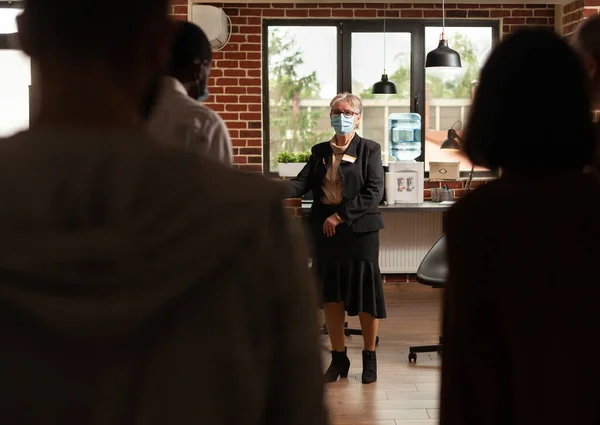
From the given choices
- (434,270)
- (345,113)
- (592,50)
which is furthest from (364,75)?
(592,50)

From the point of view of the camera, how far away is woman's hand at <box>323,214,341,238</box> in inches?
181

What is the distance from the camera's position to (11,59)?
7.46 meters

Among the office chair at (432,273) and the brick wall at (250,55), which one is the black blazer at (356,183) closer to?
the office chair at (432,273)

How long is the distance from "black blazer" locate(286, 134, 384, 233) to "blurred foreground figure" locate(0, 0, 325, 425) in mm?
3775

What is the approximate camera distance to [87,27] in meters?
0.73

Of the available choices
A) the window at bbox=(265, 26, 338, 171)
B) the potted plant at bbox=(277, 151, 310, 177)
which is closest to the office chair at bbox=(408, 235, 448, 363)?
the potted plant at bbox=(277, 151, 310, 177)

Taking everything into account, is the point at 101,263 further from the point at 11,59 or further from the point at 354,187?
the point at 11,59

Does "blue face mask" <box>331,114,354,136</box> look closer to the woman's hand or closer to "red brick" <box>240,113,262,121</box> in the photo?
the woman's hand

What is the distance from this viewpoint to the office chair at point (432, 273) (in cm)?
489

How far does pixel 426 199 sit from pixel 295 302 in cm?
683

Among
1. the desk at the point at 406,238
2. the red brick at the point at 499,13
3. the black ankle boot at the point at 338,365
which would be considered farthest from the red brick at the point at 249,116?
the black ankle boot at the point at 338,365

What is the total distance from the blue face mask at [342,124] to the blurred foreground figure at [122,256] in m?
4.00

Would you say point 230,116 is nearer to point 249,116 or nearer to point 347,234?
point 249,116

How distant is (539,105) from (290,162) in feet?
18.5
